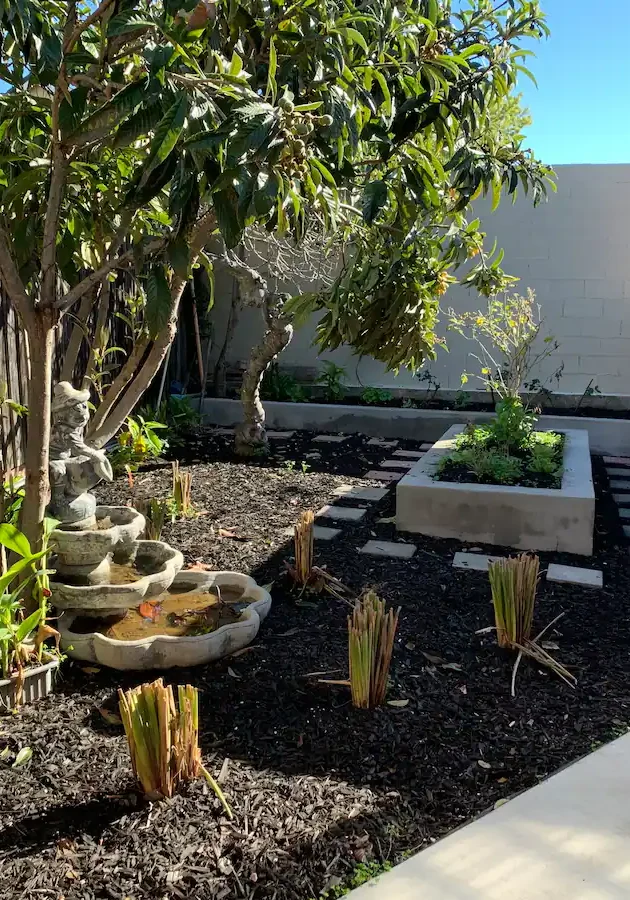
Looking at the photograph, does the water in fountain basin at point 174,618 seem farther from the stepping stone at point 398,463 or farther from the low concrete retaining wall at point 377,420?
the low concrete retaining wall at point 377,420

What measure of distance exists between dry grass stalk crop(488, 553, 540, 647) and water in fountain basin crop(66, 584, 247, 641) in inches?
41.4

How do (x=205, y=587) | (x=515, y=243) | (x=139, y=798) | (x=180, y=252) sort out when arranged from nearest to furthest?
(x=180, y=252) < (x=139, y=798) < (x=205, y=587) < (x=515, y=243)

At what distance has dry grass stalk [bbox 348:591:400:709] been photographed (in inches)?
86.4

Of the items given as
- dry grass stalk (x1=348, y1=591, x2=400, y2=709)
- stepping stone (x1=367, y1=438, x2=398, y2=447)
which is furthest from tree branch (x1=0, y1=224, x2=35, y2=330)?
stepping stone (x1=367, y1=438, x2=398, y2=447)

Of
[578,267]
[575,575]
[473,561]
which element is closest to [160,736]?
[473,561]

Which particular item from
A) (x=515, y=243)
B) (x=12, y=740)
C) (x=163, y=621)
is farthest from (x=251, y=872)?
(x=515, y=243)

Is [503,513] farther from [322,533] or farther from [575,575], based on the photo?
[322,533]

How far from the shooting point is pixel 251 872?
1.60 m

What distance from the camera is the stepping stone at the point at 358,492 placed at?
493cm

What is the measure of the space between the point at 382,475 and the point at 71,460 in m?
3.30

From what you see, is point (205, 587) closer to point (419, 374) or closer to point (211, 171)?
point (211, 171)

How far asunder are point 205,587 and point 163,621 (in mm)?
322

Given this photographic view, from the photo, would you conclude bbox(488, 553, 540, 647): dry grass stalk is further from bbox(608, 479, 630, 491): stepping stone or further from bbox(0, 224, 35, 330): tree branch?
bbox(608, 479, 630, 491): stepping stone

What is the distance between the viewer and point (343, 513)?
179 inches
